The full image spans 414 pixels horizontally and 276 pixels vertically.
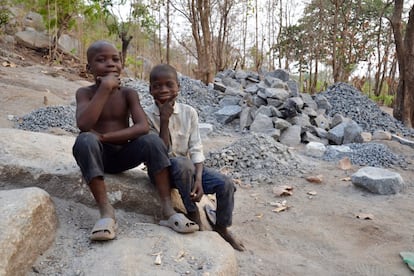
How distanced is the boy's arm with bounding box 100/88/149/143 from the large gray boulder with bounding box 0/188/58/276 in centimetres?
47

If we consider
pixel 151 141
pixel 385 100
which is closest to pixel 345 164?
pixel 151 141

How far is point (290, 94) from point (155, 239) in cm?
572

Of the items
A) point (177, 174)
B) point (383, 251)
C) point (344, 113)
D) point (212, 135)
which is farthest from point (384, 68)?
point (177, 174)

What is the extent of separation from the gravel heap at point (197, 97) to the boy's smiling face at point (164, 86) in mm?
4585

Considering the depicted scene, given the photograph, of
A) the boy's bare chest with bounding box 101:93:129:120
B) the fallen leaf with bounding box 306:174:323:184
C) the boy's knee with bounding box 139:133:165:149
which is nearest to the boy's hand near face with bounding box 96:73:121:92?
the boy's bare chest with bounding box 101:93:129:120

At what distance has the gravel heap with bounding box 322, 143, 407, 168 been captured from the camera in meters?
4.77

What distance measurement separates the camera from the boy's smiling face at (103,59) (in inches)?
85.4

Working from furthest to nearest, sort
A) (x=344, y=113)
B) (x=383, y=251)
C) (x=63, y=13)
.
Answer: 1. (x=63, y=13)
2. (x=344, y=113)
3. (x=383, y=251)

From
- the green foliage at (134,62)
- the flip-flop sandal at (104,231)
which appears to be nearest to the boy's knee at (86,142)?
the flip-flop sandal at (104,231)

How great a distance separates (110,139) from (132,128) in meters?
0.14

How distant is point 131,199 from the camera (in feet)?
7.65

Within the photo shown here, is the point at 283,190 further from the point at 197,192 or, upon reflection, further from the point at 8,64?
the point at 8,64

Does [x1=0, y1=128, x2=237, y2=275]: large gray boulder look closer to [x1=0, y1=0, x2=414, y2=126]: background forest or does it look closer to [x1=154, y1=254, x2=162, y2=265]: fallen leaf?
[x1=154, y1=254, x2=162, y2=265]: fallen leaf

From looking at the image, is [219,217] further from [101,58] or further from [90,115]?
[101,58]
